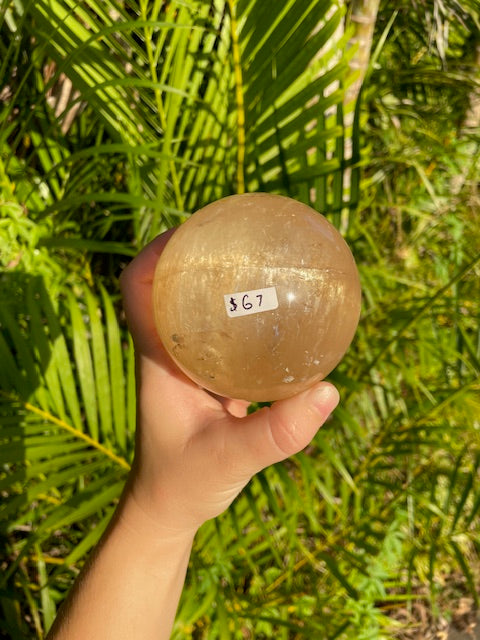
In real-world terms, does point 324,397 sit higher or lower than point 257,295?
lower

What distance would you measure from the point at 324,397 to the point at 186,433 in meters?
0.16

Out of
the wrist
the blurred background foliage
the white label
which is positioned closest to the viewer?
the white label

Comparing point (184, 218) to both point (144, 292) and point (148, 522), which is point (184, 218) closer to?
point (144, 292)

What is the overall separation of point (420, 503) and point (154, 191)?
2.53 feet

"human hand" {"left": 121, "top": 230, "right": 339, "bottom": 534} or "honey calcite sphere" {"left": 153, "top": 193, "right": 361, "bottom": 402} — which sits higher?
"honey calcite sphere" {"left": 153, "top": 193, "right": 361, "bottom": 402}

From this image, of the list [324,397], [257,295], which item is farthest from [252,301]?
[324,397]

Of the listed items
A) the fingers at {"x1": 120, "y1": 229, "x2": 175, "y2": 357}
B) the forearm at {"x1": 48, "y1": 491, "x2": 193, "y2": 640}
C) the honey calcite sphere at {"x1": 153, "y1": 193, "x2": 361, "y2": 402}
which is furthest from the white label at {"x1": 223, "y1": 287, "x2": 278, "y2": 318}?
the forearm at {"x1": 48, "y1": 491, "x2": 193, "y2": 640}

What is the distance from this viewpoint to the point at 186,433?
0.55 meters

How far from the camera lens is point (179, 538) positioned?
1.91ft

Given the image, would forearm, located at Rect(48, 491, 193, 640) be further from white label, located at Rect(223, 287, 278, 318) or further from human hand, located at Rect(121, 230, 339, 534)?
white label, located at Rect(223, 287, 278, 318)

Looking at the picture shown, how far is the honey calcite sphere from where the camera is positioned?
0.44 m

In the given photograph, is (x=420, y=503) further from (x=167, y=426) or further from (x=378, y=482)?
(x=167, y=426)

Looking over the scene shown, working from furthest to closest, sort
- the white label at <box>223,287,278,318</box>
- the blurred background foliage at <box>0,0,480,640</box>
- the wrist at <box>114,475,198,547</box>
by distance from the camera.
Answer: the blurred background foliage at <box>0,0,480,640</box> → the wrist at <box>114,475,198,547</box> → the white label at <box>223,287,278,318</box>

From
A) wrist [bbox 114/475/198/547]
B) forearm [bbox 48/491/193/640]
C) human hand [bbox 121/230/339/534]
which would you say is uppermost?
human hand [bbox 121/230/339/534]
